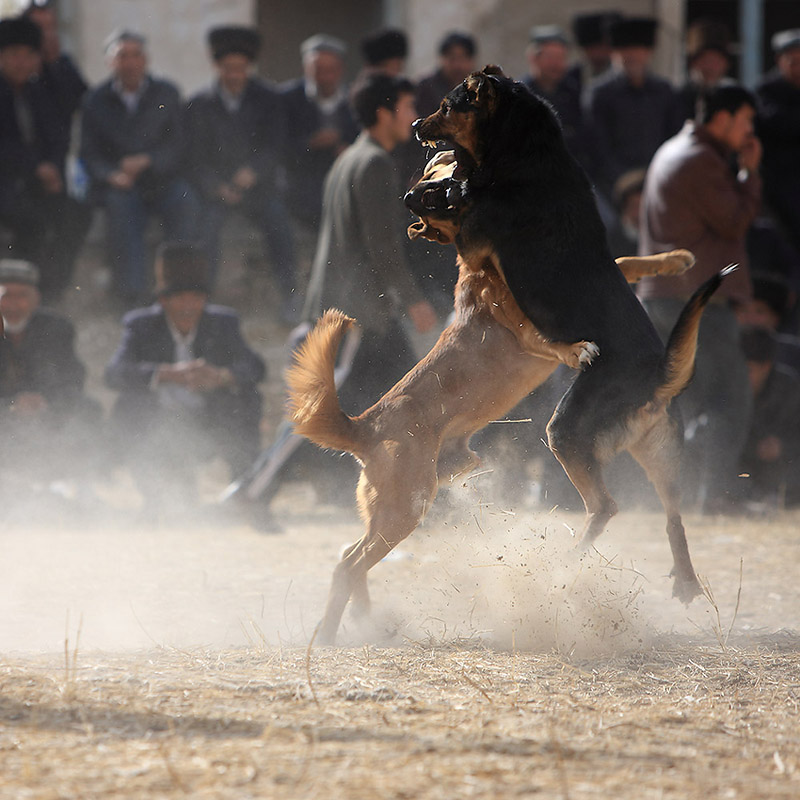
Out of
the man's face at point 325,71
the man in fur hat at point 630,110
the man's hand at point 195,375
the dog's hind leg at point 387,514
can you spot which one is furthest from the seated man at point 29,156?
the dog's hind leg at point 387,514

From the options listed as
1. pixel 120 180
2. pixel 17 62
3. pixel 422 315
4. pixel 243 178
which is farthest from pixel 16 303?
pixel 422 315

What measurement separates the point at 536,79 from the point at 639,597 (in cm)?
518

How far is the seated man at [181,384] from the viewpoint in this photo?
23.3ft

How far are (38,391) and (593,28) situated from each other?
5822mm

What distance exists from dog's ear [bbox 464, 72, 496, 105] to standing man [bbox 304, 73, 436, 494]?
1.82m

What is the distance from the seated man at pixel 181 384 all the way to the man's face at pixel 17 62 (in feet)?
6.64

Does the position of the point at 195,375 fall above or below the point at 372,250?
below

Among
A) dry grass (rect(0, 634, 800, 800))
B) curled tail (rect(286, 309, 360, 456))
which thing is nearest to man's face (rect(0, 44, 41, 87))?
curled tail (rect(286, 309, 360, 456))

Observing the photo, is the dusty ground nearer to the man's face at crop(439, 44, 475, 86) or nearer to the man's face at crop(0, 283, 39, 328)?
the man's face at crop(0, 283, 39, 328)

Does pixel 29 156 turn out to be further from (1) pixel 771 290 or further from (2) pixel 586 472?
(2) pixel 586 472

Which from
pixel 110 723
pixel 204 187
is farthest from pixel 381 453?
pixel 204 187

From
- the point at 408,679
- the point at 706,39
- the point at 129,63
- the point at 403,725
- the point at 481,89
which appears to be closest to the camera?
the point at 403,725

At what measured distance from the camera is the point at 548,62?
8727mm

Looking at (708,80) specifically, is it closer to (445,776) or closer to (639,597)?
(639,597)
